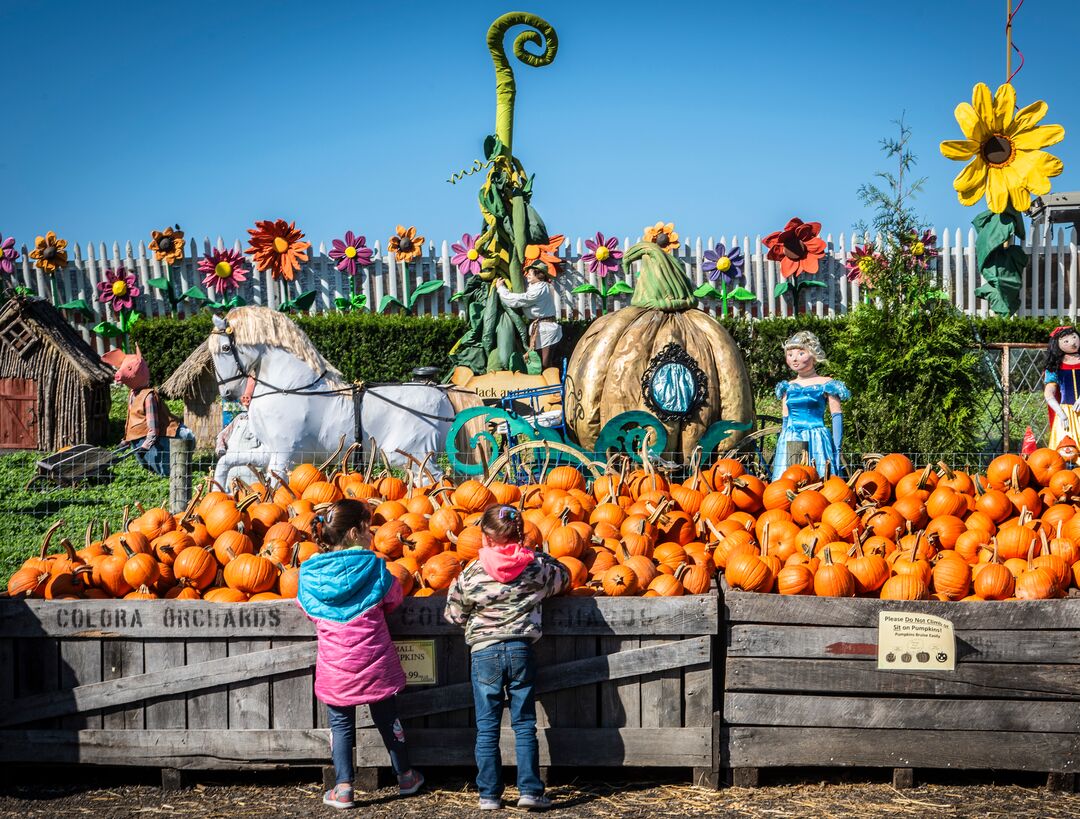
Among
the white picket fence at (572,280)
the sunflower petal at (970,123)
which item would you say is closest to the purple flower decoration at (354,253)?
the white picket fence at (572,280)

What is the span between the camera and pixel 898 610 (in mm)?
3834

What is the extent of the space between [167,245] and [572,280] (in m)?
6.64

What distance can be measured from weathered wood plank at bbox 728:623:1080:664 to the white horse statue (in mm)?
4445

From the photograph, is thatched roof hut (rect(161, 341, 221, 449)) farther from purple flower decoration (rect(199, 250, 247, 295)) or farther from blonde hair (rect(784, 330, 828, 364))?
blonde hair (rect(784, 330, 828, 364))

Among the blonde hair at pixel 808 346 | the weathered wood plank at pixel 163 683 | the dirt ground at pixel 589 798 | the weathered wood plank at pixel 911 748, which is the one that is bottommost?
the dirt ground at pixel 589 798

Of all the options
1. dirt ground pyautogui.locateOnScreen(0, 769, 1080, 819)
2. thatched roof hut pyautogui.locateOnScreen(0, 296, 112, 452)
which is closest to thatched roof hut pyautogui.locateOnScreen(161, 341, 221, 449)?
thatched roof hut pyautogui.locateOnScreen(0, 296, 112, 452)

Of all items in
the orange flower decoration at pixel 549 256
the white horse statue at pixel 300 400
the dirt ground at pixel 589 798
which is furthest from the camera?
the orange flower decoration at pixel 549 256

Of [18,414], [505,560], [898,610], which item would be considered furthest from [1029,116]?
[18,414]

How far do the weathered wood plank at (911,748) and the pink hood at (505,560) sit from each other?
Result: 3.52 ft

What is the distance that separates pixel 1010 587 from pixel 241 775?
3156 millimetres

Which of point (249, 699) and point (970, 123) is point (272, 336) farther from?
point (970, 123)

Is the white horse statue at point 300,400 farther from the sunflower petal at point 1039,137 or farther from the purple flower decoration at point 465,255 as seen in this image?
the purple flower decoration at point 465,255

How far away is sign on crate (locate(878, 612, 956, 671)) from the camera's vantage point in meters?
3.81

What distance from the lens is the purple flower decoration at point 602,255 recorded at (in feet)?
53.9
